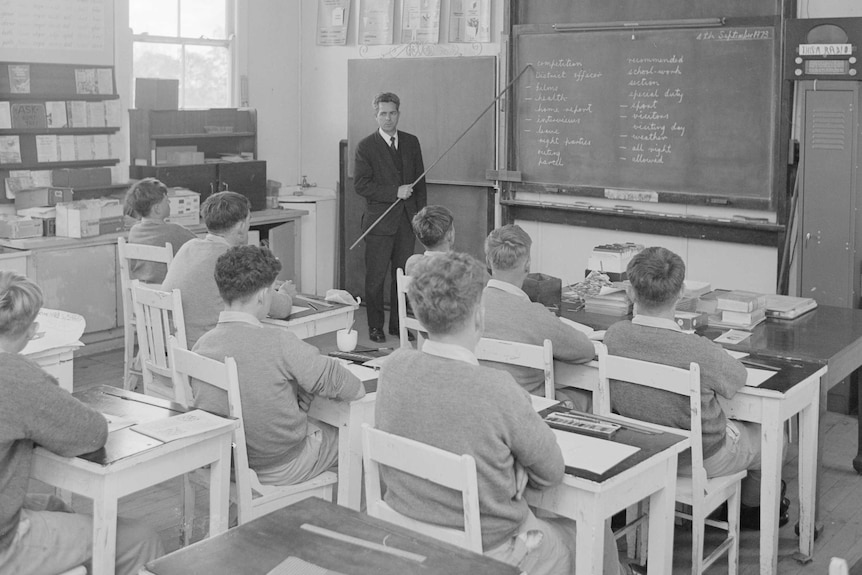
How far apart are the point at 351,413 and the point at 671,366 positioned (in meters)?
0.97

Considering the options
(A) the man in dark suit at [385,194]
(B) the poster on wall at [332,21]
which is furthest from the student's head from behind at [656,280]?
(B) the poster on wall at [332,21]

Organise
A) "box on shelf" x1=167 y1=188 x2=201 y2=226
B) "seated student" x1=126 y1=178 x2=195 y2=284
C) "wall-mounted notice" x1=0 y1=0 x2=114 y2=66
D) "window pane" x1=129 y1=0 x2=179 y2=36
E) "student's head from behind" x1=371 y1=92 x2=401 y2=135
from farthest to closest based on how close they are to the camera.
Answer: "window pane" x1=129 y1=0 x2=179 y2=36 → "box on shelf" x1=167 y1=188 x2=201 y2=226 → "student's head from behind" x1=371 y1=92 x2=401 y2=135 → "wall-mounted notice" x1=0 y1=0 x2=114 y2=66 → "seated student" x1=126 y1=178 x2=195 y2=284

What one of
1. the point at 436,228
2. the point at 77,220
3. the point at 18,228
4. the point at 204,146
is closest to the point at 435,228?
the point at 436,228

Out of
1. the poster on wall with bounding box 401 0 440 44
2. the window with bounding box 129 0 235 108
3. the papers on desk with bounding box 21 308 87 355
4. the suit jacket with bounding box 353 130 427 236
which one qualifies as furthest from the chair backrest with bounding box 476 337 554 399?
the window with bounding box 129 0 235 108

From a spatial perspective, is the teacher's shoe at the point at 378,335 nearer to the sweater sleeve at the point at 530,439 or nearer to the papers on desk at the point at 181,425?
the papers on desk at the point at 181,425

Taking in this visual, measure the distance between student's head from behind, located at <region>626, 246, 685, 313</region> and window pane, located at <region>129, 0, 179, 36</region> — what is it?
5.30 m

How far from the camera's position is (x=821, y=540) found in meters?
3.83

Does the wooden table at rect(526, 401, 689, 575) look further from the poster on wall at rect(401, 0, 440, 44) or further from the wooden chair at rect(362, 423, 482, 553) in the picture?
the poster on wall at rect(401, 0, 440, 44)

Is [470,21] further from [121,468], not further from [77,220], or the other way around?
[121,468]

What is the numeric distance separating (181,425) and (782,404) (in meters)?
1.82

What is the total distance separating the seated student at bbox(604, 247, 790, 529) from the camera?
3178 mm

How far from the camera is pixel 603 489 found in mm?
2447

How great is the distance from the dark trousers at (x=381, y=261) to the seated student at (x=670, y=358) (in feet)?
12.3

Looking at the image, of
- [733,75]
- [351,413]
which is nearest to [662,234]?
[733,75]
